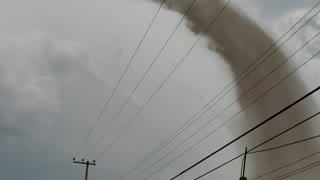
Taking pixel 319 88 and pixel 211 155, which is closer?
pixel 319 88

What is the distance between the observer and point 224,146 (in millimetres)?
27141

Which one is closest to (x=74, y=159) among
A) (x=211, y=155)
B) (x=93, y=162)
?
(x=93, y=162)

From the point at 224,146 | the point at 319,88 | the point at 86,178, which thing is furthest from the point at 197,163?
the point at 86,178

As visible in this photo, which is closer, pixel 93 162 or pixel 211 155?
pixel 211 155

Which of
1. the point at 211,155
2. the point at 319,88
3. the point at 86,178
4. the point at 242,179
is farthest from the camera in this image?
the point at 86,178

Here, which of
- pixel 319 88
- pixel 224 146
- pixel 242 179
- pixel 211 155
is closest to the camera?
pixel 319 88

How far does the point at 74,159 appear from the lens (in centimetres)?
9800

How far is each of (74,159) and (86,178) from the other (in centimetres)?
467

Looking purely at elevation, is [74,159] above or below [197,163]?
above

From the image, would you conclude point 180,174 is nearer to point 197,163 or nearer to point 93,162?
point 197,163

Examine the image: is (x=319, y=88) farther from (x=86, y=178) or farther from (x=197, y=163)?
(x=86, y=178)

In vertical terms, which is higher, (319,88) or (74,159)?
(74,159)

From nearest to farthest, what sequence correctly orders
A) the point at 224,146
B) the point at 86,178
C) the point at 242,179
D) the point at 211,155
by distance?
the point at 224,146 → the point at 211,155 → the point at 242,179 → the point at 86,178

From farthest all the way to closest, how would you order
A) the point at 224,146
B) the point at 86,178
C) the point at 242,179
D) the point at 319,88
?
1. the point at 86,178
2. the point at 242,179
3. the point at 224,146
4. the point at 319,88
